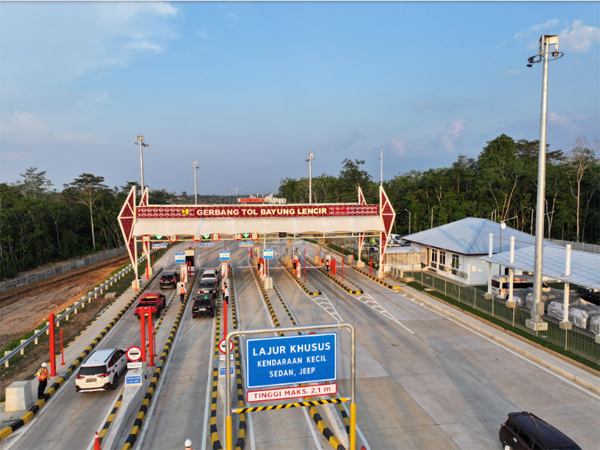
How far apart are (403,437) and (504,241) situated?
2721cm

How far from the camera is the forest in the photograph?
54.9m

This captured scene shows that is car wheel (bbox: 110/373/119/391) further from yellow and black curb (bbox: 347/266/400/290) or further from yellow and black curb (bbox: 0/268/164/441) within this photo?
yellow and black curb (bbox: 347/266/400/290)

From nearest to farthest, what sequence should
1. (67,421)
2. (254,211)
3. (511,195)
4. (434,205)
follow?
(67,421), (254,211), (511,195), (434,205)

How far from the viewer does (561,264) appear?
22.3m

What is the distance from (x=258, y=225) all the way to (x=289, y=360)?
2544 centimetres

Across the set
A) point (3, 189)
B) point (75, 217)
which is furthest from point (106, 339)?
point (3, 189)

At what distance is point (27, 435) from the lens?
480 inches

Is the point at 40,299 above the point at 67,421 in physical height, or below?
below

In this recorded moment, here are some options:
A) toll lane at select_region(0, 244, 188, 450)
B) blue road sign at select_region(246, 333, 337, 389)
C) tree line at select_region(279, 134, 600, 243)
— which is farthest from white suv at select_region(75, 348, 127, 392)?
tree line at select_region(279, 134, 600, 243)

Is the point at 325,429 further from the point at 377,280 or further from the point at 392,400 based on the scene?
the point at 377,280

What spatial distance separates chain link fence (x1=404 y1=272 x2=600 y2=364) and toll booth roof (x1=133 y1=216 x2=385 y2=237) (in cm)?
851

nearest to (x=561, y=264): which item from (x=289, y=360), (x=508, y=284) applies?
(x=508, y=284)

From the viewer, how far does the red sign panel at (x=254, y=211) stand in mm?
34188

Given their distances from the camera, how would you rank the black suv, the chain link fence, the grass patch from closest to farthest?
the grass patch < the chain link fence < the black suv
